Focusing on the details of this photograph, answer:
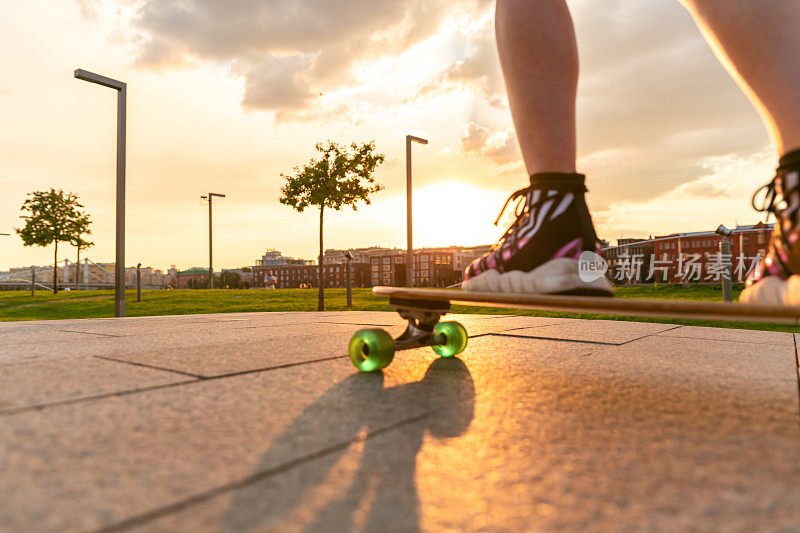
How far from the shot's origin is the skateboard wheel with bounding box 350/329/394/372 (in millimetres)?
1354

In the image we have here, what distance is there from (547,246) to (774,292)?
449mm

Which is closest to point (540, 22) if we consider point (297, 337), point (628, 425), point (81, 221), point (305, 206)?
point (628, 425)

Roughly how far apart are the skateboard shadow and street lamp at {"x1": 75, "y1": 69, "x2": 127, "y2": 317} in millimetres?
6587

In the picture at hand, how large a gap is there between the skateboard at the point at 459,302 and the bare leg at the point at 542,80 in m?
0.41

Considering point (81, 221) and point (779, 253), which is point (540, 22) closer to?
point (779, 253)

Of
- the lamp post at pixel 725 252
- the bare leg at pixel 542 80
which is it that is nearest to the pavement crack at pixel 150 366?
the bare leg at pixel 542 80

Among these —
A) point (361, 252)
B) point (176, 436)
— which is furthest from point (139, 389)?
point (361, 252)

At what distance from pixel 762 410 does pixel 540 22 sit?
1092 millimetres

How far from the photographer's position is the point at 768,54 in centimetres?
101

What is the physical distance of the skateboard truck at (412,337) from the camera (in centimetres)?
136

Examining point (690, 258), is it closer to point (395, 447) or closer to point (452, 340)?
point (452, 340)

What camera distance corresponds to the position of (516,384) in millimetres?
1243

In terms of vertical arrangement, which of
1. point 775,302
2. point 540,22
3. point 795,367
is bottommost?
point 795,367

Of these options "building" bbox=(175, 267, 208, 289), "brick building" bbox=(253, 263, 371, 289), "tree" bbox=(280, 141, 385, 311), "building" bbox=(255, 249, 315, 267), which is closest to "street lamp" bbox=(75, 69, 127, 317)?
"tree" bbox=(280, 141, 385, 311)
